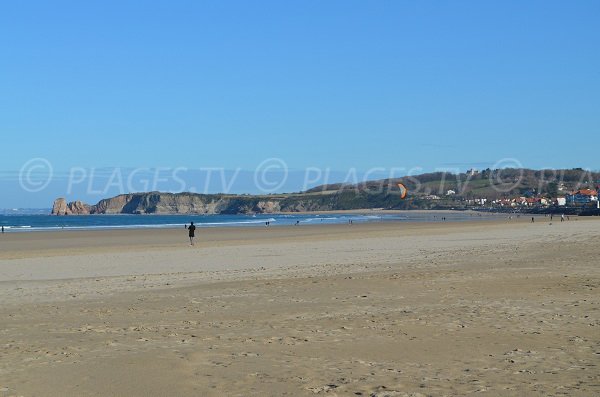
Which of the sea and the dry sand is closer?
the dry sand

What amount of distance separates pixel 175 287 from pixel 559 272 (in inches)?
320

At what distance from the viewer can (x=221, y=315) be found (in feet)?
33.9

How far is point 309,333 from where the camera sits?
8.60 metres

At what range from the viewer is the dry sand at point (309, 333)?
6148mm

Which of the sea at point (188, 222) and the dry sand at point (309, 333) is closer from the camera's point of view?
the dry sand at point (309, 333)

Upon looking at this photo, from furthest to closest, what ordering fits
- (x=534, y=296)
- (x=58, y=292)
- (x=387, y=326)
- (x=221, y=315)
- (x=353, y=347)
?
(x=58, y=292) → (x=534, y=296) → (x=221, y=315) → (x=387, y=326) → (x=353, y=347)

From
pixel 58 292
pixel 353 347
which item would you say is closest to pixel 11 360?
pixel 353 347

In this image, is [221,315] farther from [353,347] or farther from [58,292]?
[58,292]

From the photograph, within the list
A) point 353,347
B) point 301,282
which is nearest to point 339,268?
point 301,282

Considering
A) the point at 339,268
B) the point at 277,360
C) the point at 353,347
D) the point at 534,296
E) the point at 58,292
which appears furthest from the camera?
the point at 339,268

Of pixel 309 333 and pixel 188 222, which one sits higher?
pixel 309 333

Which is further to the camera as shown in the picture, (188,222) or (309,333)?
(188,222)

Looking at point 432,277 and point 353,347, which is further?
point 432,277

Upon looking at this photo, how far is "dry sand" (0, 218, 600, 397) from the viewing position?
6.15 meters
